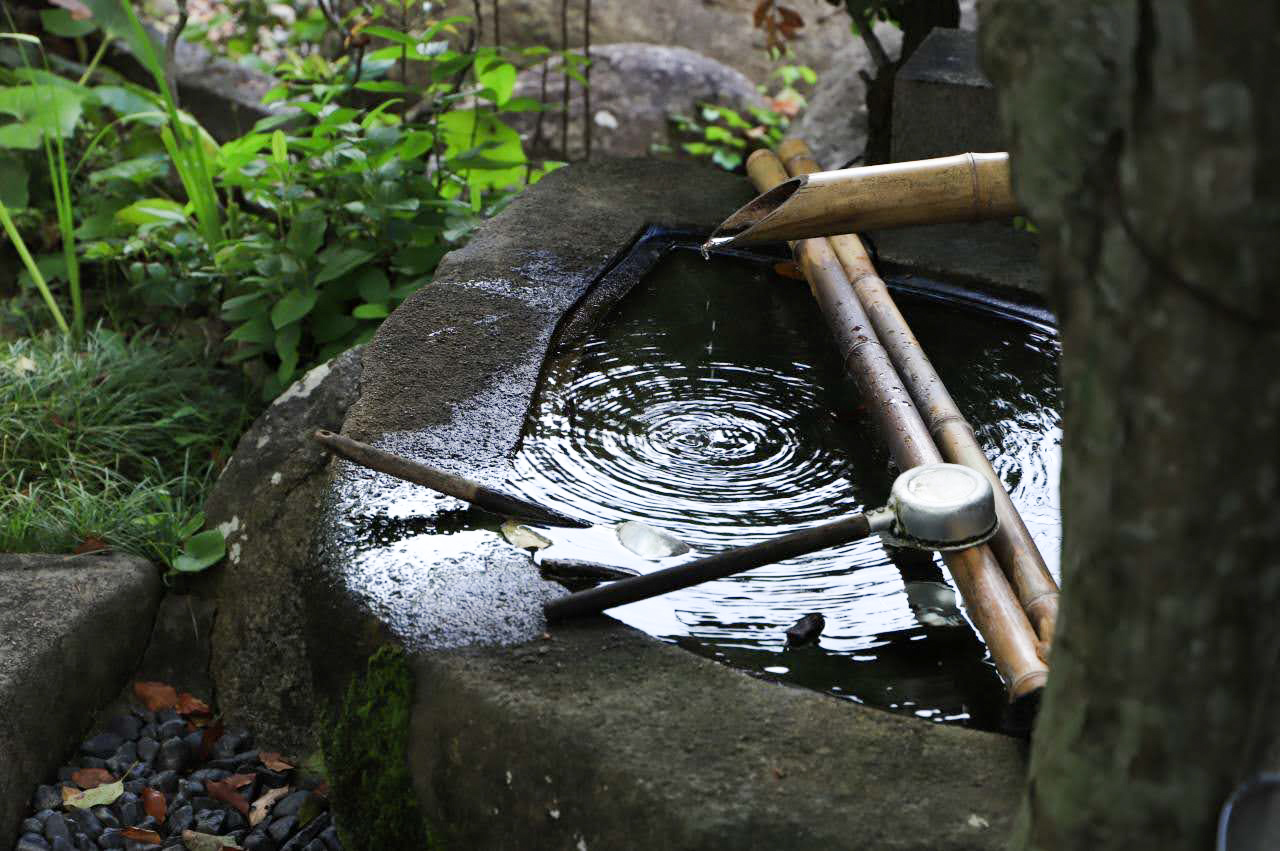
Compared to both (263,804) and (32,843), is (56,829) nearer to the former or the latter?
(32,843)

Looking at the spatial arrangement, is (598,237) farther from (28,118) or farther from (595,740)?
(28,118)

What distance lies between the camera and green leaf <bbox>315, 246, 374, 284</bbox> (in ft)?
11.8

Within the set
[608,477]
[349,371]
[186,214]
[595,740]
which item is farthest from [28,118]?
[595,740]

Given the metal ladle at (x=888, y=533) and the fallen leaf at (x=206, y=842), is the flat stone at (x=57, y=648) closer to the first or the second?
the fallen leaf at (x=206, y=842)

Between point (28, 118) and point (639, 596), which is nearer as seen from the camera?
point (639, 596)

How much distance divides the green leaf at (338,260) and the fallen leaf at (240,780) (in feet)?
4.85

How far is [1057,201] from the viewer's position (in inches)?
41.7

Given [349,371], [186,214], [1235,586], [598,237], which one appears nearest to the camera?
[1235,586]

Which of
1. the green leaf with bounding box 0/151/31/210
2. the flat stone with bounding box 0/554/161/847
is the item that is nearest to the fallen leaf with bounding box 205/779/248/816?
the flat stone with bounding box 0/554/161/847

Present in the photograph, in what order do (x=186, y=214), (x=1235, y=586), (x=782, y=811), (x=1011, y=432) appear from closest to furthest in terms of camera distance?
(x=1235, y=586), (x=782, y=811), (x=1011, y=432), (x=186, y=214)

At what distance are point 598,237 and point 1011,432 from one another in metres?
1.27

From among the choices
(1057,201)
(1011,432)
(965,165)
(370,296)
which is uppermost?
(1057,201)

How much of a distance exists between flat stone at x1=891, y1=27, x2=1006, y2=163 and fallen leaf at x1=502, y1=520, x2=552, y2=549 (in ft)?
6.76

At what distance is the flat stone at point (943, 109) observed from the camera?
362cm
